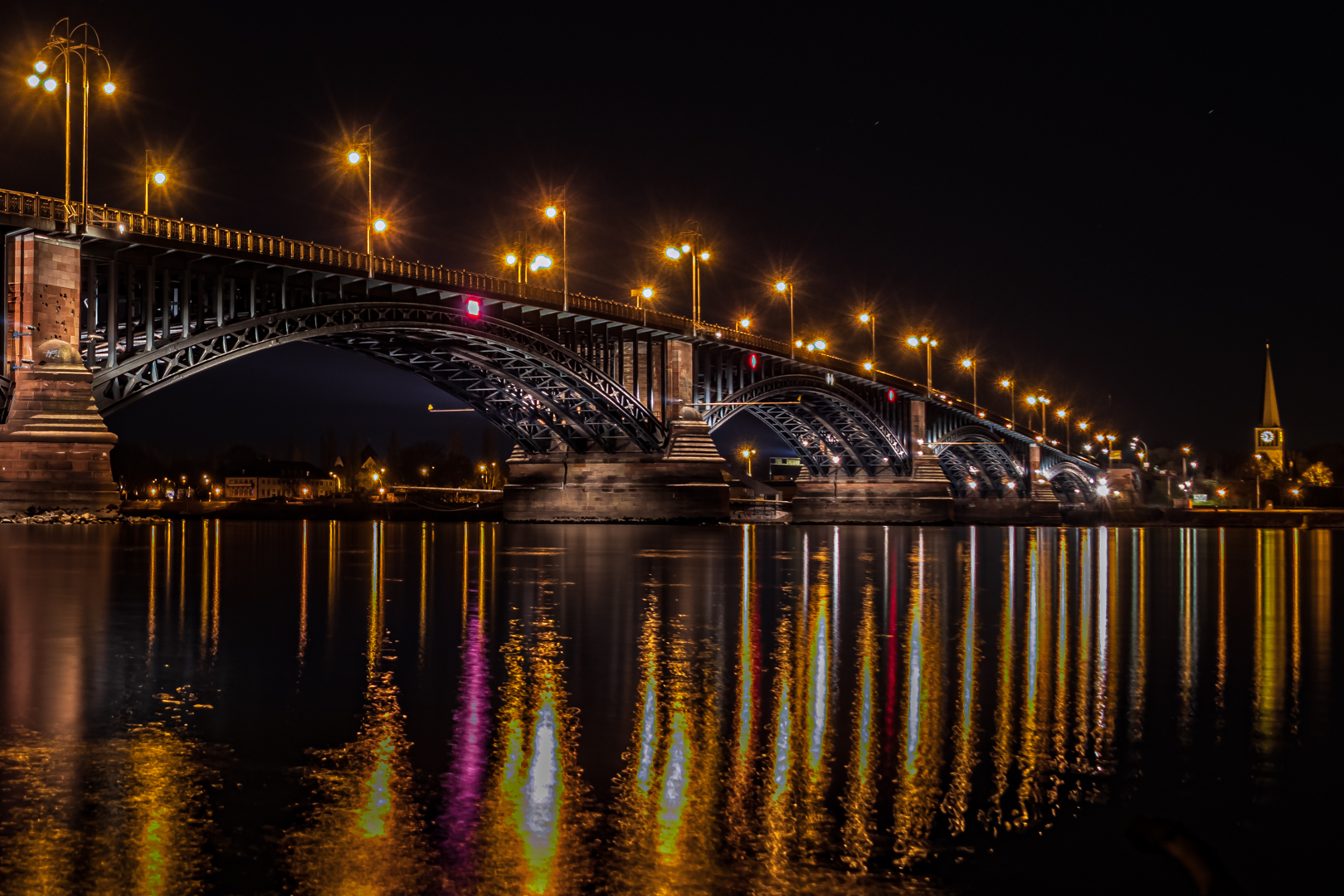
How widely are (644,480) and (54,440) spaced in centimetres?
→ 4501

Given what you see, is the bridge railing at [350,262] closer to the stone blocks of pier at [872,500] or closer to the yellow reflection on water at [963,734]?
the stone blocks of pier at [872,500]

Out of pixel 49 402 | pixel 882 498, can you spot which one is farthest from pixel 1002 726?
pixel 882 498

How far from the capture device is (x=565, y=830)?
22.5 feet

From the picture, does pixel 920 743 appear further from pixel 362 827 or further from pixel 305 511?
pixel 305 511

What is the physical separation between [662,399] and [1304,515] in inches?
2636

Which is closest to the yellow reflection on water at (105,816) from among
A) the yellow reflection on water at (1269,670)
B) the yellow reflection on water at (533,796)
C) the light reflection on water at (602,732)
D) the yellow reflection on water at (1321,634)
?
the light reflection on water at (602,732)

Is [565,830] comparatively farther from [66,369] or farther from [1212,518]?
[1212,518]

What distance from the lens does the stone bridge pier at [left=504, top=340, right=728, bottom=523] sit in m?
83.9

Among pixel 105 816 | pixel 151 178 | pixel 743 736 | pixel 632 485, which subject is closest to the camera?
pixel 105 816

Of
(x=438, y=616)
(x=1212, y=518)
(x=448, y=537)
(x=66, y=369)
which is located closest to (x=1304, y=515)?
(x=1212, y=518)

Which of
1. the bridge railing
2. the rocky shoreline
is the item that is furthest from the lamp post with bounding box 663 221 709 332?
the rocky shoreline

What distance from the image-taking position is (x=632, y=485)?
84.8 metres

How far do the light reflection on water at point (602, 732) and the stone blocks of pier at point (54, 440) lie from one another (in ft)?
78.5

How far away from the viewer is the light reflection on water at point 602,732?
6.46 meters
